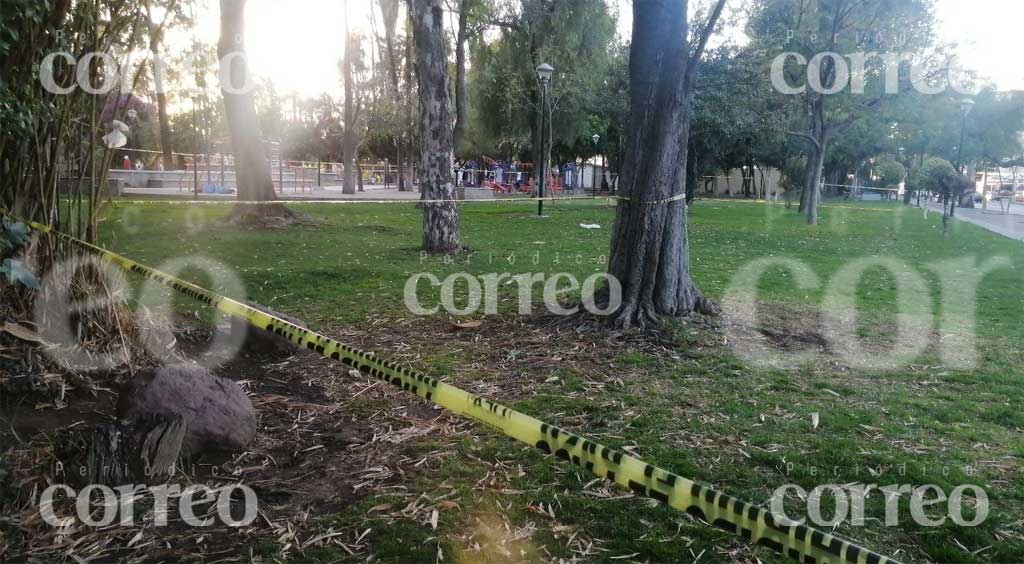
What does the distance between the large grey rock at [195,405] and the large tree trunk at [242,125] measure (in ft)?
36.8

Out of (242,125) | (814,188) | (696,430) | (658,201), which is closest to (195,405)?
(696,430)

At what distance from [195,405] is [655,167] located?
4.06 m

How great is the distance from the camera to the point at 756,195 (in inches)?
1869

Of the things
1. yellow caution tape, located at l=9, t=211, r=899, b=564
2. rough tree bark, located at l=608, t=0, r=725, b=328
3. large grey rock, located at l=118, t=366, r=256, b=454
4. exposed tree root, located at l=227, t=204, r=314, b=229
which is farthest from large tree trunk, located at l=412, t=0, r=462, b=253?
yellow caution tape, located at l=9, t=211, r=899, b=564

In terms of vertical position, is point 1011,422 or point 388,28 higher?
point 388,28

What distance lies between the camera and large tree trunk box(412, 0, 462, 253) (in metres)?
10.6

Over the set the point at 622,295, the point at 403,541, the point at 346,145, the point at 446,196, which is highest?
the point at 346,145

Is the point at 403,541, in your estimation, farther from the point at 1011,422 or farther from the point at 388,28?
the point at 388,28

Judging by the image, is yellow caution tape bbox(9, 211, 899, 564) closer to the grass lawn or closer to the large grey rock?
the grass lawn

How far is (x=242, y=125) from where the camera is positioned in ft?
47.3

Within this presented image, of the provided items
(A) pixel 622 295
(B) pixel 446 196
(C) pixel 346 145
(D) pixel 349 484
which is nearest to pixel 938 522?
(D) pixel 349 484

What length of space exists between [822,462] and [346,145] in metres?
27.8

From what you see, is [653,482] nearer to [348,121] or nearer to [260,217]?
[260,217]

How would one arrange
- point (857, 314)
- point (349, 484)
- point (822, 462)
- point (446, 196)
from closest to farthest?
point (349, 484)
point (822, 462)
point (857, 314)
point (446, 196)
